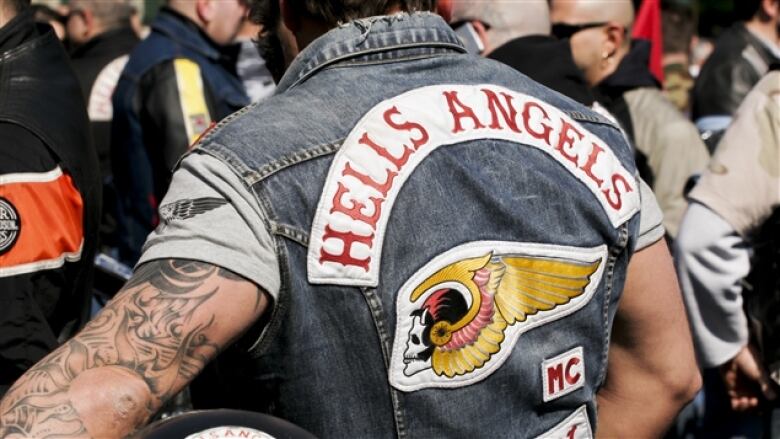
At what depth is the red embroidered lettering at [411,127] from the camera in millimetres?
1906

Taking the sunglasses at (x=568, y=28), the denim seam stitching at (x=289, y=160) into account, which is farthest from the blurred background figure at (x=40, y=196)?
the sunglasses at (x=568, y=28)

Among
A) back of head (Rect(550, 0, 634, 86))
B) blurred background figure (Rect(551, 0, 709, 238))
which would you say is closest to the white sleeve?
blurred background figure (Rect(551, 0, 709, 238))

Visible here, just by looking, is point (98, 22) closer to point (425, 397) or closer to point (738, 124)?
point (738, 124)

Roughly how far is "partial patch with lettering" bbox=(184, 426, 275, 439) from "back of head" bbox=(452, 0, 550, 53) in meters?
2.69

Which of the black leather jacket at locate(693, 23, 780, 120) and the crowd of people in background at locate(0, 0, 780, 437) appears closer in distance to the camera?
the crowd of people in background at locate(0, 0, 780, 437)

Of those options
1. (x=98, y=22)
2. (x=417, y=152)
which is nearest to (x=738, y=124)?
(x=417, y=152)

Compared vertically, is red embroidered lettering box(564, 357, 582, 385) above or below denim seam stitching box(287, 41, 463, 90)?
below

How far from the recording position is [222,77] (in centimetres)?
554

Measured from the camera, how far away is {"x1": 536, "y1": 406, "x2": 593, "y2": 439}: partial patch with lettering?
2141 millimetres

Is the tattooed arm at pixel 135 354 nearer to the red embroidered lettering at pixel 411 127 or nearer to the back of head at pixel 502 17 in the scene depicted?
the red embroidered lettering at pixel 411 127

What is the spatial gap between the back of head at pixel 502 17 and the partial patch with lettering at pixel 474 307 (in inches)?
81.0

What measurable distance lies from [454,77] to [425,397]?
0.55 meters

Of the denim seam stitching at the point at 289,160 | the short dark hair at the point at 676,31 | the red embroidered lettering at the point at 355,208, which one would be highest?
the denim seam stitching at the point at 289,160

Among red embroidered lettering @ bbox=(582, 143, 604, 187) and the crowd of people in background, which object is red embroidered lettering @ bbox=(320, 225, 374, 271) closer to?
the crowd of people in background
